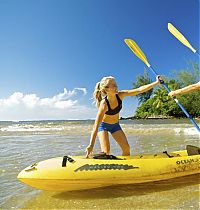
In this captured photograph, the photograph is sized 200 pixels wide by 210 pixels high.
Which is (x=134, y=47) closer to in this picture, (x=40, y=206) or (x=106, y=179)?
(x=106, y=179)

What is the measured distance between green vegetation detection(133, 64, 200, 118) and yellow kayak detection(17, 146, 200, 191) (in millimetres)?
27129

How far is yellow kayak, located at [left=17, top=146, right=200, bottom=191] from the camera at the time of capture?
3.07 meters

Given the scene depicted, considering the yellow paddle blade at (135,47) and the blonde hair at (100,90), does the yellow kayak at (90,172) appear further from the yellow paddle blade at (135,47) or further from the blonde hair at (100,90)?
the yellow paddle blade at (135,47)

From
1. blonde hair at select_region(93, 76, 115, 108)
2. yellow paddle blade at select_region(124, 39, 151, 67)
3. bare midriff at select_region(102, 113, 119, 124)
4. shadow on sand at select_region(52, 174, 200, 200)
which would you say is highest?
yellow paddle blade at select_region(124, 39, 151, 67)

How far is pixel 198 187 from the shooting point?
10.8 ft

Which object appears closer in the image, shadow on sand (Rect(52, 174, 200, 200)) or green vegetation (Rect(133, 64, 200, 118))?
shadow on sand (Rect(52, 174, 200, 200))

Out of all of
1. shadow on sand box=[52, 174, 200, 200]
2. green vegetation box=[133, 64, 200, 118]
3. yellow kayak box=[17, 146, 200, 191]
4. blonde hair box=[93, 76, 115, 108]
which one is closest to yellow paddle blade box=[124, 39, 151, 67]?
blonde hair box=[93, 76, 115, 108]

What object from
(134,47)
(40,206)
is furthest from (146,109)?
(40,206)

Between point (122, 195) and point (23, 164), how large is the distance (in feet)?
7.19

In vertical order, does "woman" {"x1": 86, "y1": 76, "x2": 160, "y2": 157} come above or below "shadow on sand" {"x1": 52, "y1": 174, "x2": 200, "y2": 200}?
above

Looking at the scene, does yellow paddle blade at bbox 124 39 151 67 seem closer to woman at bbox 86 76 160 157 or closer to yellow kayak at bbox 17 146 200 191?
woman at bbox 86 76 160 157

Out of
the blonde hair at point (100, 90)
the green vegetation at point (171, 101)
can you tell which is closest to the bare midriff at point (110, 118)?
the blonde hair at point (100, 90)

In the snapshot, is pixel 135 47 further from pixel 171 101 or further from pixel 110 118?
pixel 171 101

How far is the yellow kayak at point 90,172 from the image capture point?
307cm
